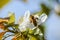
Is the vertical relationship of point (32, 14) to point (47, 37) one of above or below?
above

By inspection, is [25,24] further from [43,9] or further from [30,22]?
[43,9]

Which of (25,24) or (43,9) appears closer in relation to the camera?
(25,24)

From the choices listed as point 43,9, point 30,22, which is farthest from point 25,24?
point 43,9

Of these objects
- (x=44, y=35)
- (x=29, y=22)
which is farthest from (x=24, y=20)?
(x=44, y=35)

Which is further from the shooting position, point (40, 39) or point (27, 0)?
point (27, 0)

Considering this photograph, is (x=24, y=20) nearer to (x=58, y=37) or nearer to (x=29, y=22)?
(x=29, y=22)

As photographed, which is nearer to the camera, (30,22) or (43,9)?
(30,22)
